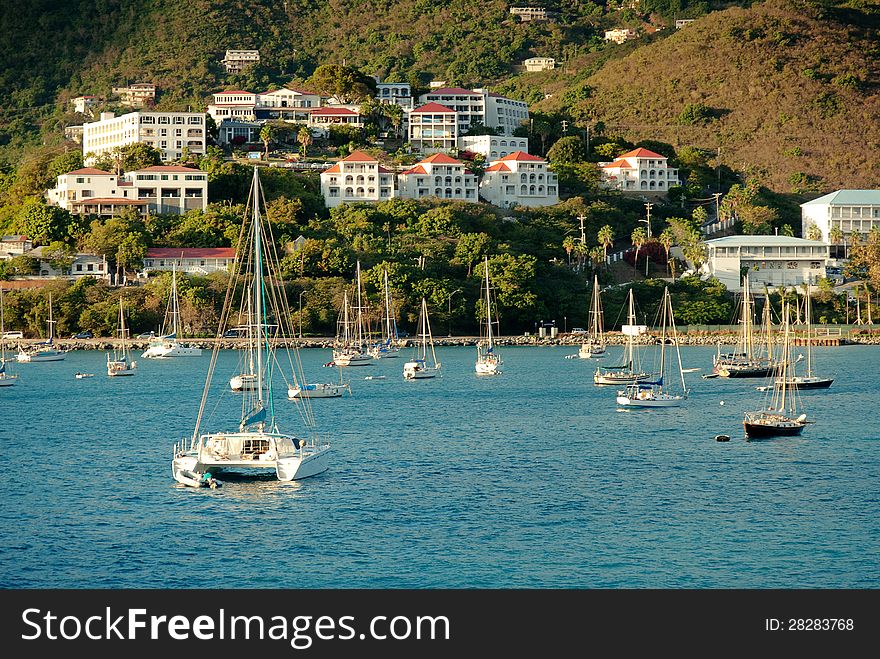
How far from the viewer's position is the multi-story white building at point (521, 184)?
509 feet

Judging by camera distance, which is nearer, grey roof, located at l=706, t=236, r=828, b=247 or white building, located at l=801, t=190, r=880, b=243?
grey roof, located at l=706, t=236, r=828, b=247

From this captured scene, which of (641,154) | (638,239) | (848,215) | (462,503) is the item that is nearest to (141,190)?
(638,239)

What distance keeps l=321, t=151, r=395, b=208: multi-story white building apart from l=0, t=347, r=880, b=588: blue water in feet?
235

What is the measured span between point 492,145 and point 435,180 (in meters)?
17.6

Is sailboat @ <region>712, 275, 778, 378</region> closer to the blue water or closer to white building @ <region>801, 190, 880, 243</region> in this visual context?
the blue water

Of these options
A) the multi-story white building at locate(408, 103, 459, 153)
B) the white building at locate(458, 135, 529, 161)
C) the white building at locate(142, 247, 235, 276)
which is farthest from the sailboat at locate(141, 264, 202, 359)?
the white building at locate(458, 135, 529, 161)

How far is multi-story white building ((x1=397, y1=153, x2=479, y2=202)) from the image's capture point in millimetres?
151000

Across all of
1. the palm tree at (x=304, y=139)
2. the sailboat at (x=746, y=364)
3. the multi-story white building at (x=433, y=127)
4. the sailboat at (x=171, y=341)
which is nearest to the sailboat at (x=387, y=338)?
the sailboat at (x=171, y=341)

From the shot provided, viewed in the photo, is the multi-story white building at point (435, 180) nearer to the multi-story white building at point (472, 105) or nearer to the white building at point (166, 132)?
the multi-story white building at point (472, 105)

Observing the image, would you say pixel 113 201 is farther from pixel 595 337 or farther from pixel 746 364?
pixel 746 364

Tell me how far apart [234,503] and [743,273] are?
104 meters

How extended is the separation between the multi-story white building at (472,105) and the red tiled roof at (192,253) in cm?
4774

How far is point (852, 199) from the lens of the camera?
516 ft

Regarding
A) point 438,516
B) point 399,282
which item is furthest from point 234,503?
point 399,282
